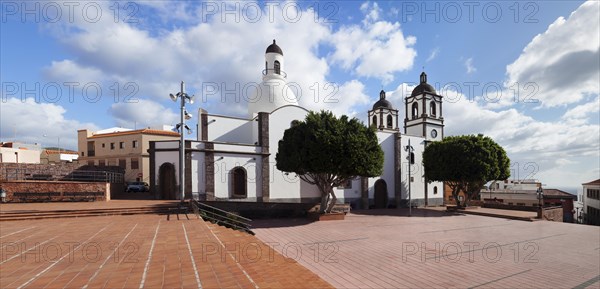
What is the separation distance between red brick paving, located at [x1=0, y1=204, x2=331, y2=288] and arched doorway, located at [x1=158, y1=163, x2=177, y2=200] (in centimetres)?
1106

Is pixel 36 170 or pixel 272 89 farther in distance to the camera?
pixel 272 89

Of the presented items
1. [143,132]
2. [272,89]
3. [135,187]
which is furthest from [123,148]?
[272,89]

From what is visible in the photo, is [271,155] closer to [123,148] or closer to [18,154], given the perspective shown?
[123,148]

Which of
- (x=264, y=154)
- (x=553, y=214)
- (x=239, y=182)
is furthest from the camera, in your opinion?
(x=264, y=154)

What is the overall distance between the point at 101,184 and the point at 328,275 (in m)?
17.3

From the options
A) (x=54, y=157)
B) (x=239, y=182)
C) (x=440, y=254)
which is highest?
(x=54, y=157)

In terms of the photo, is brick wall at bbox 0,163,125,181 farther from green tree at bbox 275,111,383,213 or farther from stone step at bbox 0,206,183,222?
green tree at bbox 275,111,383,213

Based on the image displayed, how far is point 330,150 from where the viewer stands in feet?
59.1

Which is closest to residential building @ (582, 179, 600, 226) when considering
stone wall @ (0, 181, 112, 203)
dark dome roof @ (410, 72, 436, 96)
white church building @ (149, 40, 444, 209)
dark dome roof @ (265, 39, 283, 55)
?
white church building @ (149, 40, 444, 209)

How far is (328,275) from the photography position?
798 cm

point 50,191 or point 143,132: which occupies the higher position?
point 143,132

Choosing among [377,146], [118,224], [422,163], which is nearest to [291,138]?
[377,146]

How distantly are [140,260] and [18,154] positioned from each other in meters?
44.2

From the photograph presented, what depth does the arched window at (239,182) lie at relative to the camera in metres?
22.9
